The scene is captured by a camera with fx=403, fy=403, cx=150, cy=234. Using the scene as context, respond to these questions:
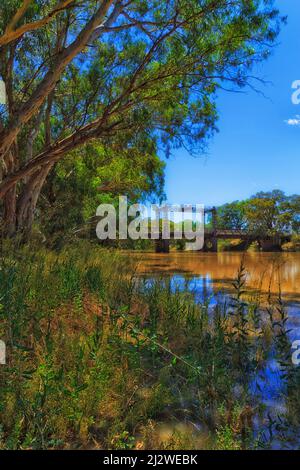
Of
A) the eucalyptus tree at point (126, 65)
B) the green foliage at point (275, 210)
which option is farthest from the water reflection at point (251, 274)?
the green foliage at point (275, 210)

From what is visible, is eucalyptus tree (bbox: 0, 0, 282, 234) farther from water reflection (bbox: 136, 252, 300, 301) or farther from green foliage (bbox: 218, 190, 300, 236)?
green foliage (bbox: 218, 190, 300, 236)

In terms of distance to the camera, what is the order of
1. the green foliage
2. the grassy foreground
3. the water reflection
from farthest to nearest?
1. the green foliage
2. the water reflection
3. the grassy foreground

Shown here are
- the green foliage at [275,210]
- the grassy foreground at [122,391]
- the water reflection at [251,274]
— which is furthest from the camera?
the green foliage at [275,210]

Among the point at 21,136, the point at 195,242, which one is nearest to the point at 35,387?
the point at 21,136

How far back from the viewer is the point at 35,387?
100 inches

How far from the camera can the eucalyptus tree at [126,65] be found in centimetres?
685

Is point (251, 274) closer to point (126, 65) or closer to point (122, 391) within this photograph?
point (126, 65)

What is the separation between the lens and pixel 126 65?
8648 mm

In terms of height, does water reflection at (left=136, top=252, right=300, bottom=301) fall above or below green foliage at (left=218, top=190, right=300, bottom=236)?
below

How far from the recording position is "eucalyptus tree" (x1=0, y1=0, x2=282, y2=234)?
6.85m

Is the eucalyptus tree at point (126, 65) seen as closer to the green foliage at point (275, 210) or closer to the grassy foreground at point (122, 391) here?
the grassy foreground at point (122, 391)

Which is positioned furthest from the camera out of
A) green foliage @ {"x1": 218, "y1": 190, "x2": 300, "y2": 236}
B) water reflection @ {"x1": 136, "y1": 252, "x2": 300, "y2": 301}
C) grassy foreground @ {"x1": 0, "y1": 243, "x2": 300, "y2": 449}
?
green foliage @ {"x1": 218, "y1": 190, "x2": 300, "y2": 236}

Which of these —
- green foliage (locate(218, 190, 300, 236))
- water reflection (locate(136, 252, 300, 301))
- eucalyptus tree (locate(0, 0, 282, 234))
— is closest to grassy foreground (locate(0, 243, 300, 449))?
water reflection (locate(136, 252, 300, 301))

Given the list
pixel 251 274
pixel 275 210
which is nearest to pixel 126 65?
pixel 251 274
